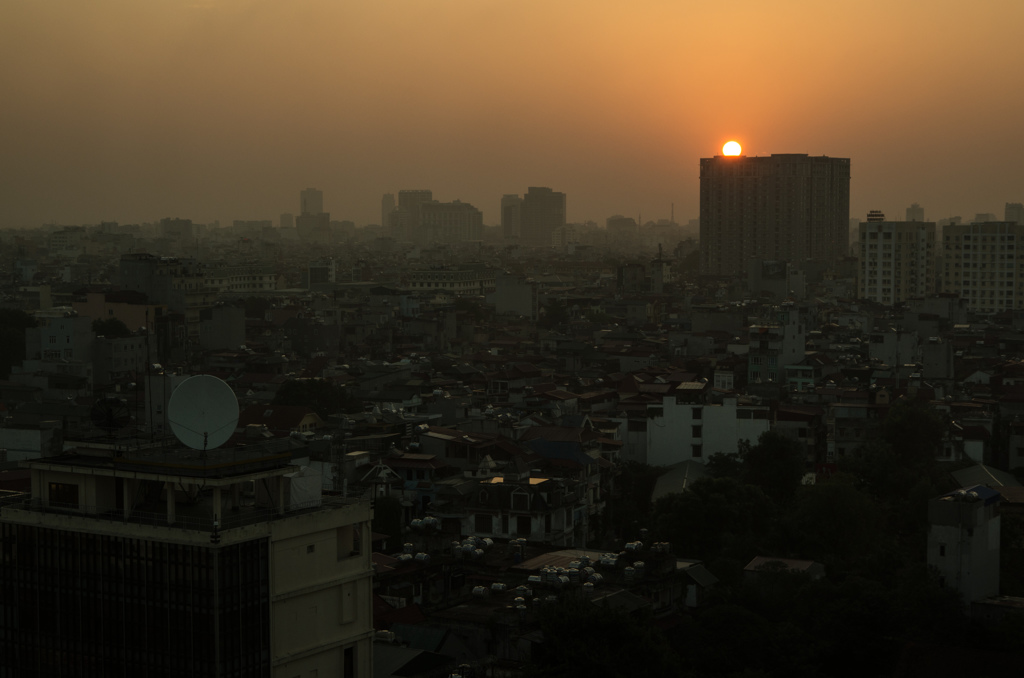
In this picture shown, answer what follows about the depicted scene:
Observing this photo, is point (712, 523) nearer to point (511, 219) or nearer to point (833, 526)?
point (833, 526)

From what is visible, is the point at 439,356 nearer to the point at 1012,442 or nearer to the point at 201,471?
the point at 1012,442

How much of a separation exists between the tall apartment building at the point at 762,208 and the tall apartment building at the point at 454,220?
201 ft

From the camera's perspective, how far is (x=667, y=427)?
755 inches

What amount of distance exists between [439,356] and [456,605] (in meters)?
18.3

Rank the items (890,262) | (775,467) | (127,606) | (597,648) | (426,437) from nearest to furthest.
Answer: (127,606) < (597,648) < (426,437) < (775,467) < (890,262)

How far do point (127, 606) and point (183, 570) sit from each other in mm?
422

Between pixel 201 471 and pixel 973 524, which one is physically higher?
pixel 201 471

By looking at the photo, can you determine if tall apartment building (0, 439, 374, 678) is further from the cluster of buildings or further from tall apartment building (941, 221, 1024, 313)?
tall apartment building (941, 221, 1024, 313)

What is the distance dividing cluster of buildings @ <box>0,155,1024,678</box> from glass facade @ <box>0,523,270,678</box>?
0.04 ft

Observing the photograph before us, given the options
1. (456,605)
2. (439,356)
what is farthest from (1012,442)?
(439,356)

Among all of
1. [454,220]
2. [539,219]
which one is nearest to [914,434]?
[539,219]

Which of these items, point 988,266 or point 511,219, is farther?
point 511,219

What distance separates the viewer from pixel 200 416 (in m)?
7.92

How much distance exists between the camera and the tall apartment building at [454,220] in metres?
129
